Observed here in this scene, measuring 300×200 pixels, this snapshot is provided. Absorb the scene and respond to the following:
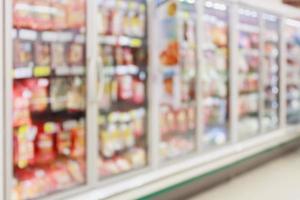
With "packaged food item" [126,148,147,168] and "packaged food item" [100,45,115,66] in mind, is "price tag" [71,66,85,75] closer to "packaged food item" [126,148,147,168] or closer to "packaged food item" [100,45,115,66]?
"packaged food item" [100,45,115,66]

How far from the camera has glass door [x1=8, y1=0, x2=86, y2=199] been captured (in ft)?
9.43

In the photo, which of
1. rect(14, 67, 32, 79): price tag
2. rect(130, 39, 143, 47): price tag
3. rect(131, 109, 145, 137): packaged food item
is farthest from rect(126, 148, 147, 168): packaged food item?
rect(14, 67, 32, 79): price tag

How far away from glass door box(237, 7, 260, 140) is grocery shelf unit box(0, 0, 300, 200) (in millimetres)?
45

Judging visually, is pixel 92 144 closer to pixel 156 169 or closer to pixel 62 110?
pixel 62 110

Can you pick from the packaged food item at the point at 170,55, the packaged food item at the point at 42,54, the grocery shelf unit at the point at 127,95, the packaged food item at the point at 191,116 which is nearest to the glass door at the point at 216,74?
the grocery shelf unit at the point at 127,95

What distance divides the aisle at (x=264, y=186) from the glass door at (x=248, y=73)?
480 mm

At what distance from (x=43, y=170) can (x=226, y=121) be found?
103 inches

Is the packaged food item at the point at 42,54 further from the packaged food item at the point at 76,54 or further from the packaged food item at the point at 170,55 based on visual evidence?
the packaged food item at the point at 170,55

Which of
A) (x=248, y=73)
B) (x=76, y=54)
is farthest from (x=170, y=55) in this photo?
(x=248, y=73)

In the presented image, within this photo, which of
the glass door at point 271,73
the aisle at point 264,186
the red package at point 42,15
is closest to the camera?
the red package at point 42,15

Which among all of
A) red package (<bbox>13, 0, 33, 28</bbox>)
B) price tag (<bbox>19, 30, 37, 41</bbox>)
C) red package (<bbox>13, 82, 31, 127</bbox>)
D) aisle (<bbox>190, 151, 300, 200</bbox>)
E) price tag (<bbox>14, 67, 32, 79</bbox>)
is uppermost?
red package (<bbox>13, 0, 33, 28</bbox>)

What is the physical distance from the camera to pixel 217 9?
5055 mm

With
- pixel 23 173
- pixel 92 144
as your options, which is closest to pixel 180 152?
pixel 92 144

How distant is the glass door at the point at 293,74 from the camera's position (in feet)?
23.4
